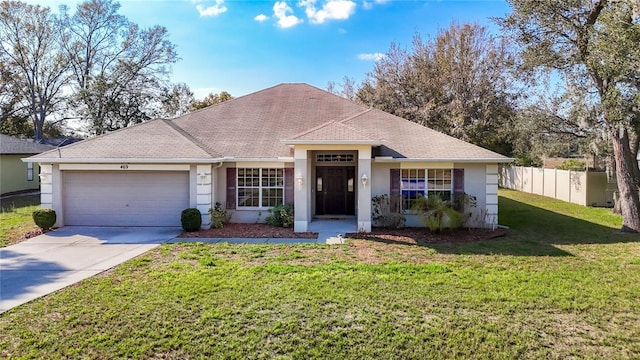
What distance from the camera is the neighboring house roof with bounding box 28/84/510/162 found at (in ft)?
41.2

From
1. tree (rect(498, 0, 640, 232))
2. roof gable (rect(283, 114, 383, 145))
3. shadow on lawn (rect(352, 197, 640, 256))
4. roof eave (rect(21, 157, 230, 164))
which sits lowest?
shadow on lawn (rect(352, 197, 640, 256))

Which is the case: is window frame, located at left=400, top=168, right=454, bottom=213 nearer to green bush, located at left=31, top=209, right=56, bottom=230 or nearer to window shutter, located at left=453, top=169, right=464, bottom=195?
window shutter, located at left=453, top=169, right=464, bottom=195

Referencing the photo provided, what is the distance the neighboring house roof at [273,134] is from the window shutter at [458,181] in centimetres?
67

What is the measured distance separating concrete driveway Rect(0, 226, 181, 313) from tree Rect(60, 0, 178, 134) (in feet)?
84.2

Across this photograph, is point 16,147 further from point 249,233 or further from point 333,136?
point 333,136

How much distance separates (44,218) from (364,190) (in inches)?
410

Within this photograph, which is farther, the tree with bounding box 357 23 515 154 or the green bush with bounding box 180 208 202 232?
the tree with bounding box 357 23 515 154

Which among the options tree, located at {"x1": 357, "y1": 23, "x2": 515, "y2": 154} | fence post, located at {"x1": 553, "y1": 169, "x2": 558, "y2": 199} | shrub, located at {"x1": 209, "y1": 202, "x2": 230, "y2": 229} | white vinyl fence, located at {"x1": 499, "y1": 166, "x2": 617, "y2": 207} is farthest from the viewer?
tree, located at {"x1": 357, "y1": 23, "x2": 515, "y2": 154}

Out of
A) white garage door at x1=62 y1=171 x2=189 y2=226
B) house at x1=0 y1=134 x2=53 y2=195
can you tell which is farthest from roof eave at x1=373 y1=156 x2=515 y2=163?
house at x1=0 y1=134 x2=53 y2=195

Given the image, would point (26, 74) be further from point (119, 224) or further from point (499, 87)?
point (499, 87)

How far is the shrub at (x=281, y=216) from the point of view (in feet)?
42.0

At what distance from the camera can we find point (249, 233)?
11.9 meters

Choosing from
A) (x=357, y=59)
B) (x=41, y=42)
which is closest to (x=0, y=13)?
(x=41, y=42)

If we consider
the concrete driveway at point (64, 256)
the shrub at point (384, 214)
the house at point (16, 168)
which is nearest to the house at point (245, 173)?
the shrub at point (384, 214)
